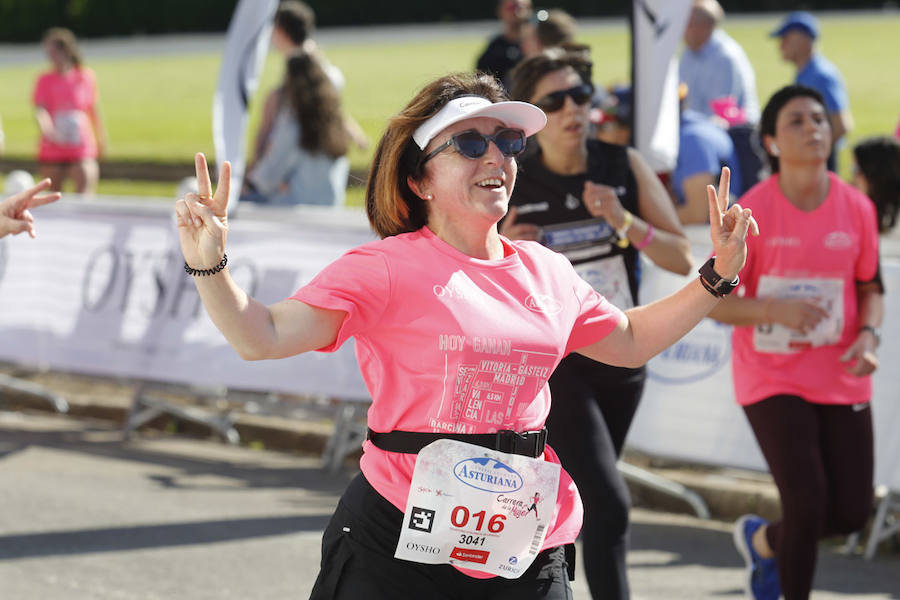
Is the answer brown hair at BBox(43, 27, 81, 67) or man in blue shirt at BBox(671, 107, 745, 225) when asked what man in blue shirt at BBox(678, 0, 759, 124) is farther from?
brown hair at BBox(43, 27, 81, 67)

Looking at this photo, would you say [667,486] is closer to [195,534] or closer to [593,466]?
[195,534]

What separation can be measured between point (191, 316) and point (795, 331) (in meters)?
4.53

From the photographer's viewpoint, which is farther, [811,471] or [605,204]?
[811,471]

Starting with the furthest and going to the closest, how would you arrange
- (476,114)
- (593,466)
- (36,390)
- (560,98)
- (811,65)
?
1. (811,65)
2. (36,390)
3. (560,98)
4. (593,466)
5. (476,114)

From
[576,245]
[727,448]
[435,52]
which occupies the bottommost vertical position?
[435,52]

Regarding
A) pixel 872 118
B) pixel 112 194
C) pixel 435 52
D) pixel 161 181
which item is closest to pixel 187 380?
pixel 112 194

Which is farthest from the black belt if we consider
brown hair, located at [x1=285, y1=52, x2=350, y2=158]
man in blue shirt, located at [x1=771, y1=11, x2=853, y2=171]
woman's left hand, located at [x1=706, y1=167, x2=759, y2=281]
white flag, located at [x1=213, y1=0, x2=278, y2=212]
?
man in blue shirt, located at [x1=771, y1=11, x2=853, y2=171]

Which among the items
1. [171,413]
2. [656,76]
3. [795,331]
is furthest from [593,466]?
[171,413]

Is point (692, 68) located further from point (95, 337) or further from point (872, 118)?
point (872, 118)

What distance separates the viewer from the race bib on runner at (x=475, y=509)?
3.24 metres

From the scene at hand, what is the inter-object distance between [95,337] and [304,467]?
1742mm

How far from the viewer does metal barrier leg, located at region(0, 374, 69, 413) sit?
959cm

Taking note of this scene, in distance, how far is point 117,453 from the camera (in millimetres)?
8469

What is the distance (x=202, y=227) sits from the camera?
2.93 metres
